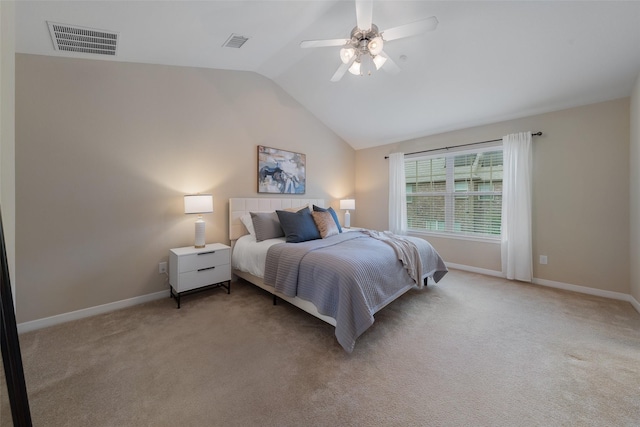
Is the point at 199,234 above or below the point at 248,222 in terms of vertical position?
below

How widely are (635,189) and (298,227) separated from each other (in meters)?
3.65

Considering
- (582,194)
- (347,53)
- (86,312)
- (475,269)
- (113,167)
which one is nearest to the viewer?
(347,53)

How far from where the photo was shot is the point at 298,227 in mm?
2900

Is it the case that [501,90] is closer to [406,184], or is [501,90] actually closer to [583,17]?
[583,17]

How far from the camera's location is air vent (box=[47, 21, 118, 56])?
1904mm

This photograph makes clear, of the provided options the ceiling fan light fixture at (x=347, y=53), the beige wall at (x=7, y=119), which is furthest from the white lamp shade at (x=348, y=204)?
the beige wall at (x=7, y=119)

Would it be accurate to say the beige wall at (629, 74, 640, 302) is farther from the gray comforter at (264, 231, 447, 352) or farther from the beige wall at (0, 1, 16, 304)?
the beige wall at (0, 1, 16, 304)

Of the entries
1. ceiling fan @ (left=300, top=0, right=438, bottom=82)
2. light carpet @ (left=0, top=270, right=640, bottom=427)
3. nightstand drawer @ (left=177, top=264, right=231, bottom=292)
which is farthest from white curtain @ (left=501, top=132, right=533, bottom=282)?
nightstand drawer @ (left=177, top=264, right=231, bottom=292)

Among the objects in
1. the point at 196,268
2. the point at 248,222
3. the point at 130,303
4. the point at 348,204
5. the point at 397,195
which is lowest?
the point at 130,303

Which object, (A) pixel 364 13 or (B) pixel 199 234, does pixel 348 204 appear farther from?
(A) pixel 364 13

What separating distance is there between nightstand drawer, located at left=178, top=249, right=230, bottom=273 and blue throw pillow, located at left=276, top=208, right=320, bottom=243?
78 centimetres

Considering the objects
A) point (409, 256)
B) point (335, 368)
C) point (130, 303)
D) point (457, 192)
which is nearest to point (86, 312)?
point (130, 303)

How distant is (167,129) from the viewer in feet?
9.06

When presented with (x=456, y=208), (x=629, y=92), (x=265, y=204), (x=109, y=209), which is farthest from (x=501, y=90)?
(x=109, y=209)
